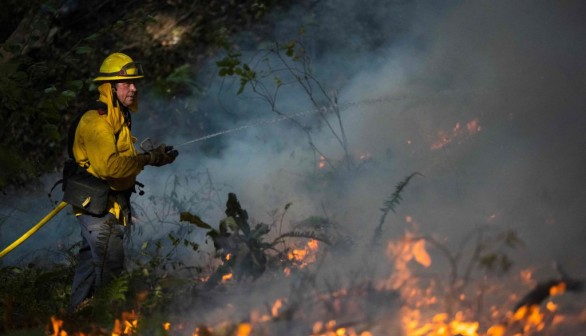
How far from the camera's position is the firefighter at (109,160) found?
4.49m

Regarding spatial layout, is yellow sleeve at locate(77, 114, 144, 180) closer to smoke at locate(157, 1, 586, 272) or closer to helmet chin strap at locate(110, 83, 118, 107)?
helmet chin strap at locate(110, 83, 118, 107)

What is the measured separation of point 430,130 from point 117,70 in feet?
9.91

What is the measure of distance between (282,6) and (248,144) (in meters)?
1.92

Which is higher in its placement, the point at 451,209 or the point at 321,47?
the point at 321,47

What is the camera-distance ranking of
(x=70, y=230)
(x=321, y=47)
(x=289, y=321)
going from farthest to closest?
(x=321, y=47), (x=70, y=230), (x=289, y=321)

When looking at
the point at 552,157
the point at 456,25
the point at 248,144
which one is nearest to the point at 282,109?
the point at 248,144

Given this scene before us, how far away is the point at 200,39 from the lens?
8.24 metres

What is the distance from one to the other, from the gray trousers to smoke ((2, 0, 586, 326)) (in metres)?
1.58

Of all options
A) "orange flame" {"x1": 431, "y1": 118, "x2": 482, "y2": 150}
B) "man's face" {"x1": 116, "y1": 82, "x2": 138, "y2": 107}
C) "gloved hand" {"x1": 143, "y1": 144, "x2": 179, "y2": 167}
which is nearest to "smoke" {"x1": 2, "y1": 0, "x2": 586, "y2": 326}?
"orange flame" {"x1": 431, "y1": 118, "x2": 482, "y2": 150}

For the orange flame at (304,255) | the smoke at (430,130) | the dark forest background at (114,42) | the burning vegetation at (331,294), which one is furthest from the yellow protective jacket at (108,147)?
the dark forest background at (114,42)

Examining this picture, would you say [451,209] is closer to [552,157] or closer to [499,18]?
[552,157]

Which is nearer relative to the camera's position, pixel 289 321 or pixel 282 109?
pixel 289 321

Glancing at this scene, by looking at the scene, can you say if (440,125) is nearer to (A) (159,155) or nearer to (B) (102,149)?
(A) (159,155)

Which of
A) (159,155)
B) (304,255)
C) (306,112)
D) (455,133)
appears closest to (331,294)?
(304,255)
